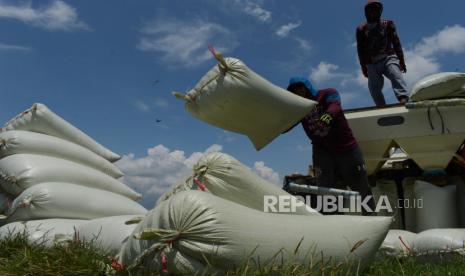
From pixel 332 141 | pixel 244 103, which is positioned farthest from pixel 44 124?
pixel 332 141

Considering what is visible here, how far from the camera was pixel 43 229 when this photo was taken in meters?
3.03

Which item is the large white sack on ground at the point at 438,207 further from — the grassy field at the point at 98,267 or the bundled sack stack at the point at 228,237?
the bundled sack stack at the point at 228,237

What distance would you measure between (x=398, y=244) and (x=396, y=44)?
6.75 feet

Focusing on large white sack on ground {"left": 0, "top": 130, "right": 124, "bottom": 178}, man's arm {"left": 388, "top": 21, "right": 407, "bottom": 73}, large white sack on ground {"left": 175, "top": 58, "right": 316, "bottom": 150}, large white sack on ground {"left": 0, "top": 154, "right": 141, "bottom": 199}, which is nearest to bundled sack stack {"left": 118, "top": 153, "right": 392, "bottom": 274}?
large white sack on ground {"left": 175, "top": 58, "right": 316, "bottom": 150}

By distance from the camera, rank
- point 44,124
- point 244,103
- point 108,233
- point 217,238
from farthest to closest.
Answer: point 44,124, point 244,103, point 108,233, point 217,238

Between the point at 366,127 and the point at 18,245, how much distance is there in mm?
2333

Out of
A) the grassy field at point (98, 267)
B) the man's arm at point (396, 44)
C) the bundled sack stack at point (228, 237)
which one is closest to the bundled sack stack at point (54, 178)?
the grassy field at point (98, 267)

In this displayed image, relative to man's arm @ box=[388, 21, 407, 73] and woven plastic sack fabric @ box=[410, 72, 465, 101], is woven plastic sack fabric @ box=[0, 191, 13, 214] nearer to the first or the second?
woven plastic sack fabric @ box=[410, 72, 465, 101]

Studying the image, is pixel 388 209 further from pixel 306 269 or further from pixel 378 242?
pixel 306 269

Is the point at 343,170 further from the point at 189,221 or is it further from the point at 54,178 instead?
the point at 54,178

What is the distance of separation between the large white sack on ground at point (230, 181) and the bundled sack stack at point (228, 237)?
340 mm

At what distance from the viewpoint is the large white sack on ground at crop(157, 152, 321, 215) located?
204 cm

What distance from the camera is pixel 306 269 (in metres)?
1.55

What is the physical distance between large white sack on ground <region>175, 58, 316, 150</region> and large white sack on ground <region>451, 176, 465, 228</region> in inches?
45.9
